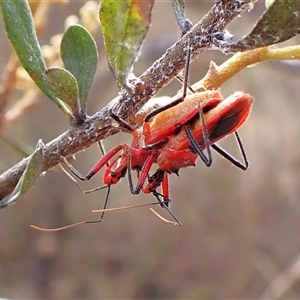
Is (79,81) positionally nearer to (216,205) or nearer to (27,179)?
(27,179)

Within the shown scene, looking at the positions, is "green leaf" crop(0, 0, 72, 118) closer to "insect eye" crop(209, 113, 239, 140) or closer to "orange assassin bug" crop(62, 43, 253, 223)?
"orange assassin bug" crop(62, 43, 253, 223)

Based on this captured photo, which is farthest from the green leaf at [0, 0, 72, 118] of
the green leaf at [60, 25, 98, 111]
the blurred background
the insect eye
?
the blurred background

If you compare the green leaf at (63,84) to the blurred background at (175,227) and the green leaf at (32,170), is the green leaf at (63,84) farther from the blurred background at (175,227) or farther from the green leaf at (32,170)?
the blurred background at (175,227)

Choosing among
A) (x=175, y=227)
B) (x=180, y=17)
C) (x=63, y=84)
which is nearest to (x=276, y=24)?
(x=180, y=17)

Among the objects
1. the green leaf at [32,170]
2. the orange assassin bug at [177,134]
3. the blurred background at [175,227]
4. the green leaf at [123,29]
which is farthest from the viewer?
the blurred background at [175,227]

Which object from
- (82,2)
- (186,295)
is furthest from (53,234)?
(82,2)

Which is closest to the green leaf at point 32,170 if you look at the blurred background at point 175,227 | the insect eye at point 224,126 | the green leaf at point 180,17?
the green leaf at point 180,17

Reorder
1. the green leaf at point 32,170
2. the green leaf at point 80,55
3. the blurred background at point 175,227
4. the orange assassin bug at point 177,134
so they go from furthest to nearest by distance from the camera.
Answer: the blurred background at point 175,227
the orange assassin bug at point 177,134
the green leaf at point 80,55
the green leaf at point 32,170
